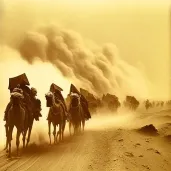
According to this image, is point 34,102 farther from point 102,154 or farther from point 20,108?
point 102,154

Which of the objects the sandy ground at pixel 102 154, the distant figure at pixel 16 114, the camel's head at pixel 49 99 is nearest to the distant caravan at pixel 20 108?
the distant figure at pixel 16 114

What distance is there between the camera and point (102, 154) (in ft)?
34.8

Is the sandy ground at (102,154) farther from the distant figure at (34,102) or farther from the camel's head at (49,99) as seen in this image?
the camel's head at (49,99)

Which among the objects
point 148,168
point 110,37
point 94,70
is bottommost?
point 148,168

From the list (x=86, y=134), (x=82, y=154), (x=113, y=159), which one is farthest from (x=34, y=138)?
(x=113, y=159)

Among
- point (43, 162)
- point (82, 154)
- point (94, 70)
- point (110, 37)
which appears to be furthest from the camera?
point (94, 70)

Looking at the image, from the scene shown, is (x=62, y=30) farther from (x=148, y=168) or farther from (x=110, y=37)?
(x=148, y=168)

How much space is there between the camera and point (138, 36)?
14.8m

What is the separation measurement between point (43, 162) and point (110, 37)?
705 cm

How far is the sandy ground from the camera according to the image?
9391mm

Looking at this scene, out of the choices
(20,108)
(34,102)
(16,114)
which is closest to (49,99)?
(34,102)

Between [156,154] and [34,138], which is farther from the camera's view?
[34,138]

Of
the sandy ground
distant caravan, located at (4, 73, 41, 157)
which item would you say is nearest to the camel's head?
distant caravan, located at (4, 73, 41, 157)

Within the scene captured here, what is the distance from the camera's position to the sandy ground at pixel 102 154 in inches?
370
